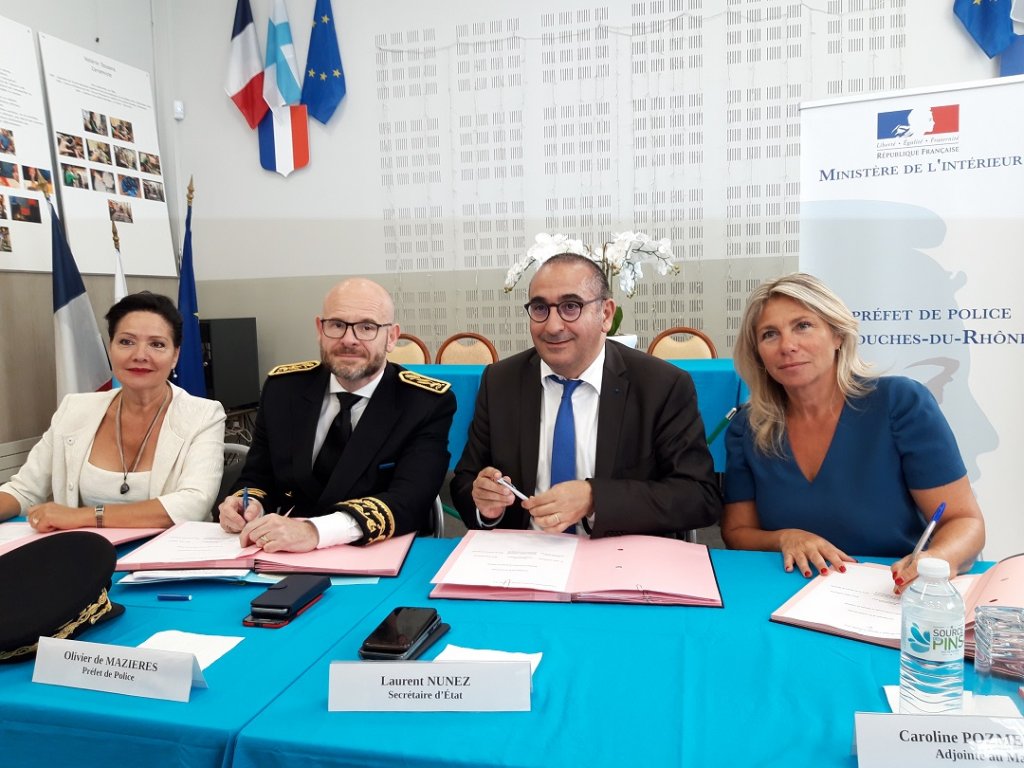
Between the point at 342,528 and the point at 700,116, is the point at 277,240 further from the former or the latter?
the point at 342,528

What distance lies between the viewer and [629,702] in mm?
964

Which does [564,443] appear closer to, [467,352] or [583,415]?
[583,415]

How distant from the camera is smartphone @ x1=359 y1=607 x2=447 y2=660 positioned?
1.05 metres

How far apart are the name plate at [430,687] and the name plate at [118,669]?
215 millimetres

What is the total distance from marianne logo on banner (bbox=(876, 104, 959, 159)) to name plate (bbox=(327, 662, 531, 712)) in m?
2.35

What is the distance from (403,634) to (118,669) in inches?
15.7

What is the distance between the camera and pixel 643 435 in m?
1.89

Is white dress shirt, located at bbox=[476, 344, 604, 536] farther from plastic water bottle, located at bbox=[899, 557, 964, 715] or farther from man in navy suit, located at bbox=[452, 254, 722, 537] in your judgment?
plastic water bottle, located at bbox=[899, 557, 964, 715]

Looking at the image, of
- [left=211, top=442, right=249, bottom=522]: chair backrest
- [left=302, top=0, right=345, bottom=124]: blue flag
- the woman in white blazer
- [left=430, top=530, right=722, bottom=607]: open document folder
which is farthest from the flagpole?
[left=430, top=530, right=722, bottom=607]: open document folder

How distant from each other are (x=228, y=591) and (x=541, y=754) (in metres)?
0.78

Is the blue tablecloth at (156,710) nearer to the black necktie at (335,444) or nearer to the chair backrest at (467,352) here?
the black necktie at (335,444)

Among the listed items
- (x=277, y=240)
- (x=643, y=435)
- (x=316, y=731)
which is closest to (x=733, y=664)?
(x=316, y=731)

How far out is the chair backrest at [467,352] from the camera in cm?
437

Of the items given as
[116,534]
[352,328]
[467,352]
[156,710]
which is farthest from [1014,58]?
[156,710]
